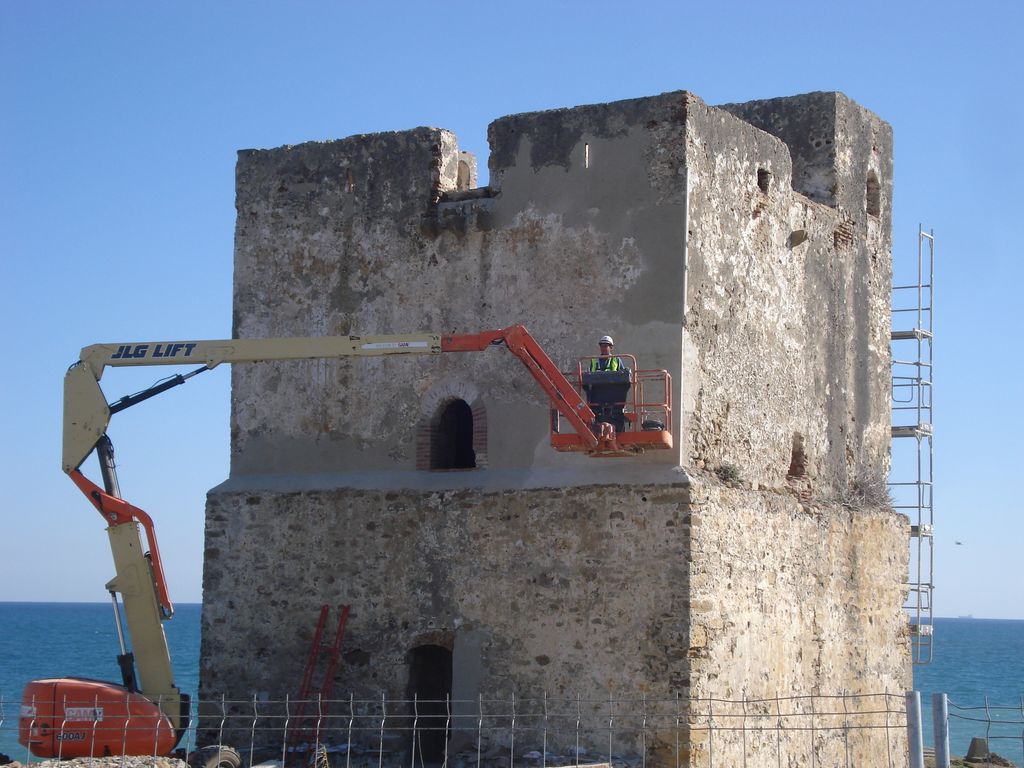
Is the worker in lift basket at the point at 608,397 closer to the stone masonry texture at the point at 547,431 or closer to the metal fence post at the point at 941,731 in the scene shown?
the stone masonry texture at the point at 547,431

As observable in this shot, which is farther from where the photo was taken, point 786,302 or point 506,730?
point 786,302

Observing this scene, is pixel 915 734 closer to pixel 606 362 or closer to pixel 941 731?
pixel 941 731

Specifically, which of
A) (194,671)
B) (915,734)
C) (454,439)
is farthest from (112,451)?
(194,671)

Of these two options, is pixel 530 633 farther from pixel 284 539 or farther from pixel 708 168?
pixel 708 168

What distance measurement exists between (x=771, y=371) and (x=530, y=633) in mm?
4098

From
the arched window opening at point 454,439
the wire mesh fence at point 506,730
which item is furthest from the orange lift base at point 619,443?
the wire mesh fence at point 506,730

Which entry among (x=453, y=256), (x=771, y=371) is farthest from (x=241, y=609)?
(x=771, y=371)

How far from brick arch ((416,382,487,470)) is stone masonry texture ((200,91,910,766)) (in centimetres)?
4

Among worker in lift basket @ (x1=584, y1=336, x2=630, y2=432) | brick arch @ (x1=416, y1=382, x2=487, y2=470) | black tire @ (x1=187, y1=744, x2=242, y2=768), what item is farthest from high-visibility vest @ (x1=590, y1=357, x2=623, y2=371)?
black tire @ (x1=187, y1=744, x2=242, y2=768)

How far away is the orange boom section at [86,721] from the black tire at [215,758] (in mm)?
397

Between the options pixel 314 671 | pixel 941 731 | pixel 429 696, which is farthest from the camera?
pixel 429 696

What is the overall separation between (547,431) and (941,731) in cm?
534

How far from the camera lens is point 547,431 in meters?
16.5

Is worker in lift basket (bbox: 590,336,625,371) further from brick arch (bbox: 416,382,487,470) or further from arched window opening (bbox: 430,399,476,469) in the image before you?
arched window opening (bbox: 430,399,476,469)
